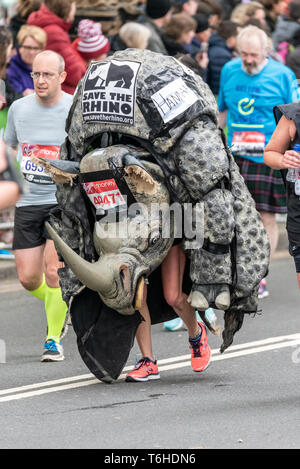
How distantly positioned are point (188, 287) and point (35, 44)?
4.35m

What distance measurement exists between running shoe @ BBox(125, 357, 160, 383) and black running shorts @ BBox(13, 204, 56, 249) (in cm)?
134

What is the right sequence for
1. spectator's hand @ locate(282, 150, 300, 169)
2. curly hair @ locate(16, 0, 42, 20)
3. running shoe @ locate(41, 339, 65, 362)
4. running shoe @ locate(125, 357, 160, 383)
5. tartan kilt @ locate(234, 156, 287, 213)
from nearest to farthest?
spectator's hand @ locate(282, 150, 300, 169) < running shoe @ locate(125, 357, 160, 383) < running shoe @ locate(41, 339, 65, 362) < tartan kilt @ locate(234, 156, 287, 213) < curly hair @ locate(16, 0, 42, 20)

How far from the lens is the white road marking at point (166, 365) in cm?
750

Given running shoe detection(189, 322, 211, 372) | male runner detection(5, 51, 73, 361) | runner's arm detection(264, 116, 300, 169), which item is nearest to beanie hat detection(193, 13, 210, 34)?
male runner detection(5, 51, 73, 361)

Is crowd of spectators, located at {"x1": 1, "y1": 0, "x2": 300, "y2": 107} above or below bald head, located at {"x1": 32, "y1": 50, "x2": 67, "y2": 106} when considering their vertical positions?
below

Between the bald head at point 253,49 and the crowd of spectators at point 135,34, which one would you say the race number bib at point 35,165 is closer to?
the crowd of spectators at point 135,34

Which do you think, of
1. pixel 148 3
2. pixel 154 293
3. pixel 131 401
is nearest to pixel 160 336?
pixel 154 293

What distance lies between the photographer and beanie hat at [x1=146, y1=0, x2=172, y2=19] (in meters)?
14.0

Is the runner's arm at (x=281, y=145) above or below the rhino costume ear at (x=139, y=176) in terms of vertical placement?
above

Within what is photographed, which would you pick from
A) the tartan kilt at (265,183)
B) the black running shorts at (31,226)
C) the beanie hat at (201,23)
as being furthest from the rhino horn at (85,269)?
the beanie hat at (201,23)

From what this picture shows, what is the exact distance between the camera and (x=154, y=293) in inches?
314

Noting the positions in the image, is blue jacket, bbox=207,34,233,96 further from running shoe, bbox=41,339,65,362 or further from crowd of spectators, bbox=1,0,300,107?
running shoe, bbox=41,339,65,362

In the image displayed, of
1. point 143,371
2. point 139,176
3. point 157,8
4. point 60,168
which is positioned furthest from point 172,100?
point 157,8

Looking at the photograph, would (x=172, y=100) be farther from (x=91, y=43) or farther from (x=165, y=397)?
(x=91, y=43)
